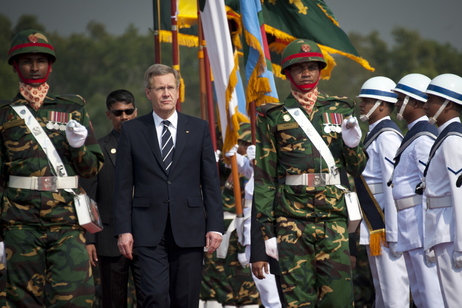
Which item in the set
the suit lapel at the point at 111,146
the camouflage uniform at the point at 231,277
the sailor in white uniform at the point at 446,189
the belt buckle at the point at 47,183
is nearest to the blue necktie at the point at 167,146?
the belt buckle at the point at 47,183

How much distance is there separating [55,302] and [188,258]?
3.59ft

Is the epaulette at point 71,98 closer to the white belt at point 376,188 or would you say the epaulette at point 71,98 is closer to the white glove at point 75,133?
the white glove at point 75,133

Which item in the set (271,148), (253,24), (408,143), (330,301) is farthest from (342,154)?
(253,24)

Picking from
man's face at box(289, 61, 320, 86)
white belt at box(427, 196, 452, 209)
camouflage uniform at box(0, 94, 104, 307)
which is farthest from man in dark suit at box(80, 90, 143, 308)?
white belt at box(427, 196, 452, 209)

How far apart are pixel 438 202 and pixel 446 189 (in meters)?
0.14

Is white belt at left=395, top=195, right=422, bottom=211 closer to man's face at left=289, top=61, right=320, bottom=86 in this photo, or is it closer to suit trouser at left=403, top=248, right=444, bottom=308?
suit trouser at left=403, top=248, right=444, bottom=308

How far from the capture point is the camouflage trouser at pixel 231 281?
36.9 feet

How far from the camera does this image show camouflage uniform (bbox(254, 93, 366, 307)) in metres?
6.98

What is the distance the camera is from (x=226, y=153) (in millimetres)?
9969

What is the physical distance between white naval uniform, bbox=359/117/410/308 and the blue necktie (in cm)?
305

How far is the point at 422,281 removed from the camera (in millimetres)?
8734

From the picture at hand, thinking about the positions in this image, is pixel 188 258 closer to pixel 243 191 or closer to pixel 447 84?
pixel 447 84

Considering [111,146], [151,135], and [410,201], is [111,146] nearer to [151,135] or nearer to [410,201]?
[151,135]

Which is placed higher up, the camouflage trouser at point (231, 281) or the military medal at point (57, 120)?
the military medal at point (57, 120)
